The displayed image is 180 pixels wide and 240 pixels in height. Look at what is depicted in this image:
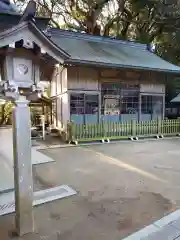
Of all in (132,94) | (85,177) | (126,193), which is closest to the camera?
(126,193)

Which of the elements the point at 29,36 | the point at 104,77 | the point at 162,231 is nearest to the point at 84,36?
the point at 104,77

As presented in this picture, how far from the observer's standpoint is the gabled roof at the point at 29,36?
284cm

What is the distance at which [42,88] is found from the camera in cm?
332

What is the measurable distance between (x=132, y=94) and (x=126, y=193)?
8.99 meters

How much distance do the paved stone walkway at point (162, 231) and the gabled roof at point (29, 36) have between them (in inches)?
107

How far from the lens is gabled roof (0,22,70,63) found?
9.30 ft

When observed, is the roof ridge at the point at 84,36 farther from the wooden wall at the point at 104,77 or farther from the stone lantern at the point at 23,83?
the stone lantern at the point at 23,83

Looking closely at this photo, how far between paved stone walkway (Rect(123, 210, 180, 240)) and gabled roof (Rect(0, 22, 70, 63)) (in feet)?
8.93

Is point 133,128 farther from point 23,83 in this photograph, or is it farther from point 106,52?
point 23,83

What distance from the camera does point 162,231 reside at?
3.35 metres

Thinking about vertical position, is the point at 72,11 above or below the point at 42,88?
above

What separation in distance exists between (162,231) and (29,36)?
323cm

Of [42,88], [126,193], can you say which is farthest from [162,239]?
[42,88]

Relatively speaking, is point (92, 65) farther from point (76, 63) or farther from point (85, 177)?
point (85, 177)
